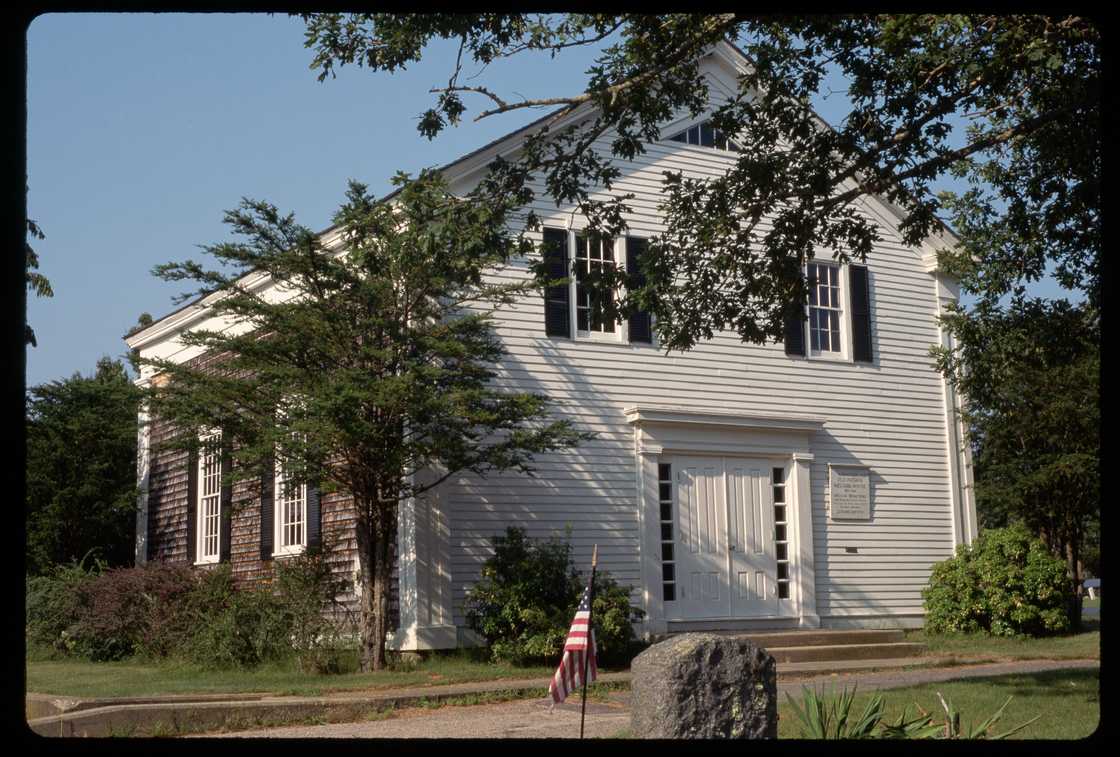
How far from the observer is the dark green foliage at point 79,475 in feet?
70.4

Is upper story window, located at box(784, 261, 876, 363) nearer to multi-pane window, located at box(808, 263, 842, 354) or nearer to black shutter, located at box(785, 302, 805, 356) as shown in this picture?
multi-pane window, located at box(808, 263, 842, 354)

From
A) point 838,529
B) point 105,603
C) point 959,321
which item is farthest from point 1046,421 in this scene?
point 105,603

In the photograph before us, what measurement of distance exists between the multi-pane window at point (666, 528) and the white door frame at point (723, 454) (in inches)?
6.9

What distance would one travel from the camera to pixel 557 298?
16.8 metres

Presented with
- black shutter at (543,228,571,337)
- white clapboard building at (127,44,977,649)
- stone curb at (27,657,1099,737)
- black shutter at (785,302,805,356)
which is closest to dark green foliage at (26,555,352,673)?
white clapboard building at (127,44,977,649)

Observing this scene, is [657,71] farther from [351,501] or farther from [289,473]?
[351,501]

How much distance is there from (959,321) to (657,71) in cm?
518

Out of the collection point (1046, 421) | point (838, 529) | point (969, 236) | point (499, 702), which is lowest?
point (499, 702)

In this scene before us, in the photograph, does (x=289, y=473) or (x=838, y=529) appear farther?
(x=838, y=529)

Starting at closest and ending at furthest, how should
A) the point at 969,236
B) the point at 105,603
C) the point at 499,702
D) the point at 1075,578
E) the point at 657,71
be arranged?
the point at 657,71, the point at 499,702, the point at 969,236, the point at 105,603, the point at 1075,578

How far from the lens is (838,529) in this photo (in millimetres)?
18500

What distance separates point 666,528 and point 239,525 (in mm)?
6345

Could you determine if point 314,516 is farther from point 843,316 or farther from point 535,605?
point 843,316

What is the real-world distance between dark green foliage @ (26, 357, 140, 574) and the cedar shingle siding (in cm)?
68
